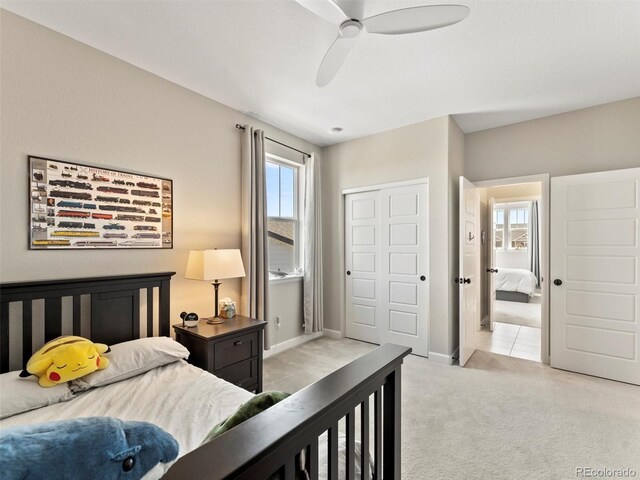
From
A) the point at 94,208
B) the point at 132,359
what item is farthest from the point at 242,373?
the point at 94,208

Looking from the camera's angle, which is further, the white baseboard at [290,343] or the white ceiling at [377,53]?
the white baseboard at [290,343]

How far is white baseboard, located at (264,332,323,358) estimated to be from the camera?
348cm

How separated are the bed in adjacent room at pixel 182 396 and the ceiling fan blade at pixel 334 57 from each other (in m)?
1.67

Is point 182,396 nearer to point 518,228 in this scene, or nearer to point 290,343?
point 290,343

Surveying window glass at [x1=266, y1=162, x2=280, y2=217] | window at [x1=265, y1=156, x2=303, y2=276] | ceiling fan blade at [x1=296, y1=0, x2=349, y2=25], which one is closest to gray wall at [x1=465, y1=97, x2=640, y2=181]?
window at [x1=265, y1=156, x2=303, y2=276]

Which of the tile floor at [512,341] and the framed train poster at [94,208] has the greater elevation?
the framed train poster at [94,208]

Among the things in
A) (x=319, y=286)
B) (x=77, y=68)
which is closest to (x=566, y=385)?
(x=319, y=286)

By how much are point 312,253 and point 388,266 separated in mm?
987

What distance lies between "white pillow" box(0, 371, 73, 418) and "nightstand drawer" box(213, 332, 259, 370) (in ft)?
2.87

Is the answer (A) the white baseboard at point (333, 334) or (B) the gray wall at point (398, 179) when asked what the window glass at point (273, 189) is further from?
(A) the white baseboard at point (333, 334)

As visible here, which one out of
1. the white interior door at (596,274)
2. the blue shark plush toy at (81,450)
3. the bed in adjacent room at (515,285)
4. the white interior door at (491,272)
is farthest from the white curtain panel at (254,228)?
the bed in adjacent room at (515,285)

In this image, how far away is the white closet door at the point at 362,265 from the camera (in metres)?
3.93

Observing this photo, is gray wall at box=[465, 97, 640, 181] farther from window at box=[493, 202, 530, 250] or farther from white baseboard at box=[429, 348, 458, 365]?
window at box=[493, 202, 530, 250]

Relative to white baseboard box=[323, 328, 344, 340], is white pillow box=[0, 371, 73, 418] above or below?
above
